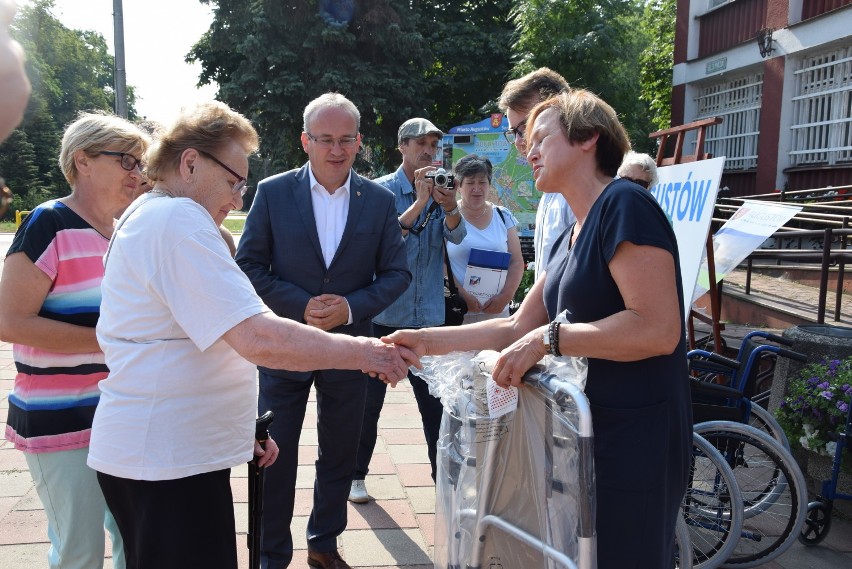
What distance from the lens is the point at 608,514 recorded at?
204 cm

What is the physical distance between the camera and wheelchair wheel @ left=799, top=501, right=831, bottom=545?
12.4 ft

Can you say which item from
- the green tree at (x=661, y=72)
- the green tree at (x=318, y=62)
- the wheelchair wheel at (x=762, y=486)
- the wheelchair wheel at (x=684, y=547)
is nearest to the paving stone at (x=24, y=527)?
the wheelchair wheel at (x=684, y=547)

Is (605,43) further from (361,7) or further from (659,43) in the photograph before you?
(659,43)

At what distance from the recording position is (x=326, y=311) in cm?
322

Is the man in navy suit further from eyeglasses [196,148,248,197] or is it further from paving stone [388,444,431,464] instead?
paving stone [388,444,431,464]

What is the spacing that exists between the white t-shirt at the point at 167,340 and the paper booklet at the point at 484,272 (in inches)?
107

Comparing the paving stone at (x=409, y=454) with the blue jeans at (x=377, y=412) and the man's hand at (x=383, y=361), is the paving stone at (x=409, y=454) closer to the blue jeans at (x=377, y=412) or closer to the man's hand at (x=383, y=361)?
the blue jeans at (x=377, y=412)

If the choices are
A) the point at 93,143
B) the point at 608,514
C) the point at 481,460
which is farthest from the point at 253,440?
the point at 93,143

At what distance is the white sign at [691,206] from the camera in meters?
4.25

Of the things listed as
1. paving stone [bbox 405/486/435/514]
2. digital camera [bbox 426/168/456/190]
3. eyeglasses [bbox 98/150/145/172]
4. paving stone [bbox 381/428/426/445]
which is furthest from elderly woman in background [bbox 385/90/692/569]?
paving stone [bbox 381/428/426/445]

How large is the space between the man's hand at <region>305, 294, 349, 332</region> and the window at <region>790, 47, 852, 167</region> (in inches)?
447

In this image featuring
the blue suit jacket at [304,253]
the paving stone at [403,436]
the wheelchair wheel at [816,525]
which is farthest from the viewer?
the paving stone at [403,436]

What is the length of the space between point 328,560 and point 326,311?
1.20 metres

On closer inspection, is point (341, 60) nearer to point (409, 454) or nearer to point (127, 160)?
point (409, 454)
